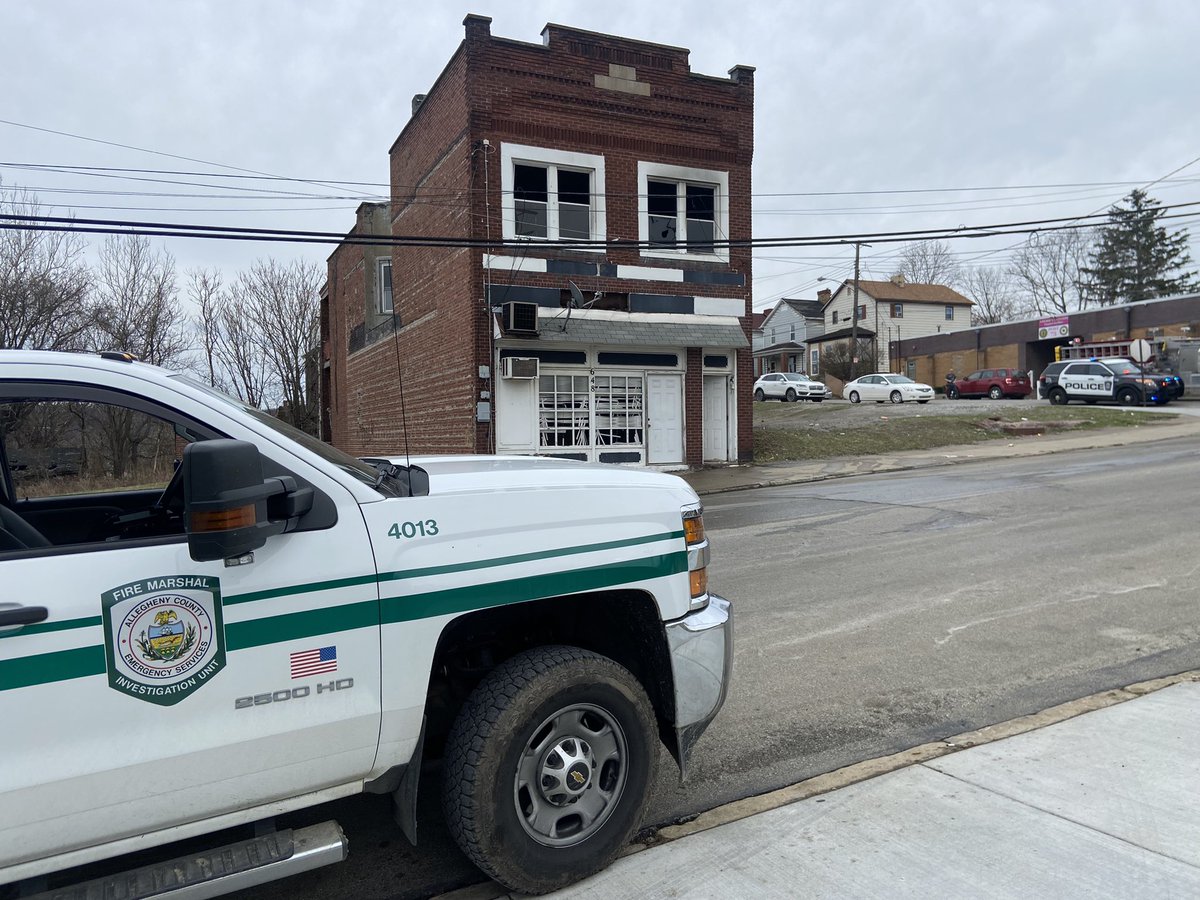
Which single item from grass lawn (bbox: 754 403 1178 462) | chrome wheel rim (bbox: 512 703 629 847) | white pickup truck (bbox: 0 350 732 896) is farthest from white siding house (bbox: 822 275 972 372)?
chrome wheel rim (bbox: 512 703 629 847)

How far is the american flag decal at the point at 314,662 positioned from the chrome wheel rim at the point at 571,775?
2.48 ft

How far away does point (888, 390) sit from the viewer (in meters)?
39.3

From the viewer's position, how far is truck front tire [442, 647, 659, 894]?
9.29ft

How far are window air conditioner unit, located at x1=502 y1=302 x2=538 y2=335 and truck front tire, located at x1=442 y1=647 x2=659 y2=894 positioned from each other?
14.9 metres

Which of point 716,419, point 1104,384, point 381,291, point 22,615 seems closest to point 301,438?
point 22,615

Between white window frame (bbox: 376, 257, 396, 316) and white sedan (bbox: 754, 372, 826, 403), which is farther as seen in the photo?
white sedan (bbox: 754, 372, 826, 403)

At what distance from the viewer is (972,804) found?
3598 millimetres

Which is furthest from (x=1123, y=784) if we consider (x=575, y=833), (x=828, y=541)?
(x=828, y=541)

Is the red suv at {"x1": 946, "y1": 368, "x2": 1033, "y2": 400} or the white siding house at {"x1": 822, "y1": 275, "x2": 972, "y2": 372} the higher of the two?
the white siding house at {"x1": 822, "y1": 275, "x2": 972, "y2": 372}

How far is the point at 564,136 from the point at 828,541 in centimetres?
1229

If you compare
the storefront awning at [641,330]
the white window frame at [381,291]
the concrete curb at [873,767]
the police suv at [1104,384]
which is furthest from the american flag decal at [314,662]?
the police suv at [1104,384]

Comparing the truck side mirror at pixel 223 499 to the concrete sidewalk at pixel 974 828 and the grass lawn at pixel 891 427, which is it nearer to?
the concrete sidewalk at pixel 974 828

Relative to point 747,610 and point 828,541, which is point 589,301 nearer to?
point 828,541

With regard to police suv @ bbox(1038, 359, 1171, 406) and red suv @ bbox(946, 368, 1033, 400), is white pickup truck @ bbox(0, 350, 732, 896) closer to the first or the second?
police suv @ bbox(1038, 359, 1171, 406)
